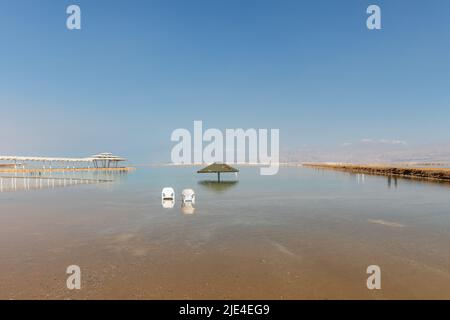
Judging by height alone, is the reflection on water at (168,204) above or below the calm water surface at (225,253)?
Result: below

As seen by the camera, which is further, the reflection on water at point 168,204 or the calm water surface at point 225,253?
the reflection on water at point 168,204

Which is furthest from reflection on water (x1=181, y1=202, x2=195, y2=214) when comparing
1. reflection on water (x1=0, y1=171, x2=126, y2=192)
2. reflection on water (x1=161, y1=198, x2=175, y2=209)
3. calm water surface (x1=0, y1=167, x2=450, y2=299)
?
reflection on water (x1=0, y1=171, x2=126, y2=192)

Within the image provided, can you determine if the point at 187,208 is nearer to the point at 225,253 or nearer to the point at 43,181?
the point at 225,253

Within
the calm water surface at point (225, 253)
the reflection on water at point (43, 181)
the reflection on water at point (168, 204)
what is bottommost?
the reflection on water at point (43, 181)

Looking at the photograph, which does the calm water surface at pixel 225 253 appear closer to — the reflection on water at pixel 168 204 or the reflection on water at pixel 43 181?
the reflection on water at pixel 168 204

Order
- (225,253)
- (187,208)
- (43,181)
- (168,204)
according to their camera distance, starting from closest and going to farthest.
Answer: (225,253), (187,208), (168,204), (43,181)

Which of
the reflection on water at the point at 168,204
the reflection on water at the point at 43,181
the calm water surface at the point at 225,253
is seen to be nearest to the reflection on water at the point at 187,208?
the calm water surface at the point at 225,253

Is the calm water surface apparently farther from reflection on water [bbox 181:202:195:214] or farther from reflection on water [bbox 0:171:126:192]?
reflection on water [bbox 0:171:126:192]

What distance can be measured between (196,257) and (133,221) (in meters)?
6.83

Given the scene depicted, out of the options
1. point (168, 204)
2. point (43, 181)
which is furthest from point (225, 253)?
point (43, 181)
